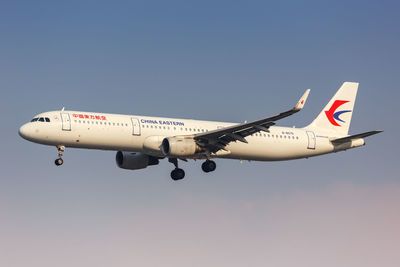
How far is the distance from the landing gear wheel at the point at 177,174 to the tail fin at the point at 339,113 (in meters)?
11.8

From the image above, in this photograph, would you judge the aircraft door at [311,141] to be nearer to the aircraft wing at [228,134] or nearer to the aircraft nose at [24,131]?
the aircraft wing at [228,134]

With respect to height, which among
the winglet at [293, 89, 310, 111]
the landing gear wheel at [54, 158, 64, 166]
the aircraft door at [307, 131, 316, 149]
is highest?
the aircraft door at [307, 131, 316, 149]

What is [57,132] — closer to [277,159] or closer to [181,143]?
[181,143]

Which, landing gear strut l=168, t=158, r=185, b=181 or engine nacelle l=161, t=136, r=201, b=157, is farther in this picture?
landing gear strut l=168, t=158, r=185, b=181

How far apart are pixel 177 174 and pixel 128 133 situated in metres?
8.08

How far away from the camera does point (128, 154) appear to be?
67188 mm

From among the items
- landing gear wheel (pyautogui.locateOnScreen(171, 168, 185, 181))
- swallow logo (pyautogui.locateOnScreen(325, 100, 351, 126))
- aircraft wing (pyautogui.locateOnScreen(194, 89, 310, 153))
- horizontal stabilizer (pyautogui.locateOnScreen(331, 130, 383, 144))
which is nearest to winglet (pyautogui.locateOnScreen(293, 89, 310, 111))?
aircraft wing (pyautogui.locateOnScreen(194, 89, 310, 153))

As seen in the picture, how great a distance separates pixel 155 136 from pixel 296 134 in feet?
42.4

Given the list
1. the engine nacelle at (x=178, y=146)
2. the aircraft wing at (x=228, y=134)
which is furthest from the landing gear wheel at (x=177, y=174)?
the engine nacelle at (x=178, y=146)

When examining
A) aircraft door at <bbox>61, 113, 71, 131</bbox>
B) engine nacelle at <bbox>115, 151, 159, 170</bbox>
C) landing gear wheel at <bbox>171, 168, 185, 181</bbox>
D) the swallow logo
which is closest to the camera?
aircraft door at <bbox>61, 113, 71, 131</bbox>

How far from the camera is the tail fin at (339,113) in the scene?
232ft

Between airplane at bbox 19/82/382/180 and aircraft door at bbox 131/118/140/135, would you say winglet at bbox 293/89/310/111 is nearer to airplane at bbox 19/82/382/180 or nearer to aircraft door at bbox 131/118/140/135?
airplane at bbox 19/82/382/180

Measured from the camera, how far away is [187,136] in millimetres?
62781

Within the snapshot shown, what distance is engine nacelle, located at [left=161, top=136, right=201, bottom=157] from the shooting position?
61.1m
